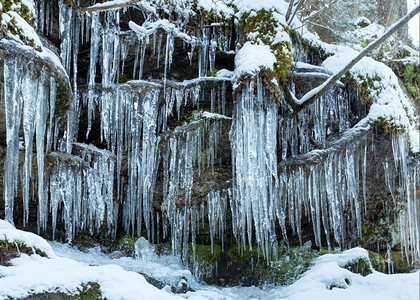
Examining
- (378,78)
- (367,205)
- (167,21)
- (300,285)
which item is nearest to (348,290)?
(300,285)

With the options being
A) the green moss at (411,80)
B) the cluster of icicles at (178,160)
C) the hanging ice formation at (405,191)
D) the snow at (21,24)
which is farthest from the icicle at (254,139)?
the green moss at (411,80)

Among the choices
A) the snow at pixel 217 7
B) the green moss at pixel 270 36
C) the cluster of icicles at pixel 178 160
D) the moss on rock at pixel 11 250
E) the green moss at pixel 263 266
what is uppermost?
the snow at pixel 217 7

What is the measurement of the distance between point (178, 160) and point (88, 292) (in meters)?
3.65

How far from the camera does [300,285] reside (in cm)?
638

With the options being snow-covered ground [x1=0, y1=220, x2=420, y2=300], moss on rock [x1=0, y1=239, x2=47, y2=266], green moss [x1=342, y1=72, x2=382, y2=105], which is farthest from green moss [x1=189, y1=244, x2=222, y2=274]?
moss on rock [x1=0, y1=239, x2=47, y2=266]

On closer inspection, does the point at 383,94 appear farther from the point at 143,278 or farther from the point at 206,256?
the point at 143,278

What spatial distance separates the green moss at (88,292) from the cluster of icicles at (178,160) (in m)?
2.53

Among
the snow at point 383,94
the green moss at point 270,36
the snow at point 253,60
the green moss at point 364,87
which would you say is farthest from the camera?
the green moss at point 364,87

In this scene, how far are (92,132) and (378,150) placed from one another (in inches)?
203

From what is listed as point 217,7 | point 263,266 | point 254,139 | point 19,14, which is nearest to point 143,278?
point 254,139

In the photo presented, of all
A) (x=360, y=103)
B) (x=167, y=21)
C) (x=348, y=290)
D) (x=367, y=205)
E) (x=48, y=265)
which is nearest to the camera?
(x=48, y=265)

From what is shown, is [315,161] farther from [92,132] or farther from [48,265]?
[48,265]

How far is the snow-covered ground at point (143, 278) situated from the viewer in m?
3.89

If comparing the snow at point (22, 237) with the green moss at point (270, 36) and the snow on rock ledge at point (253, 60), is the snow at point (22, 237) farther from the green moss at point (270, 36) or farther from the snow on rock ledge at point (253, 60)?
the green moss at point (270, 36)
